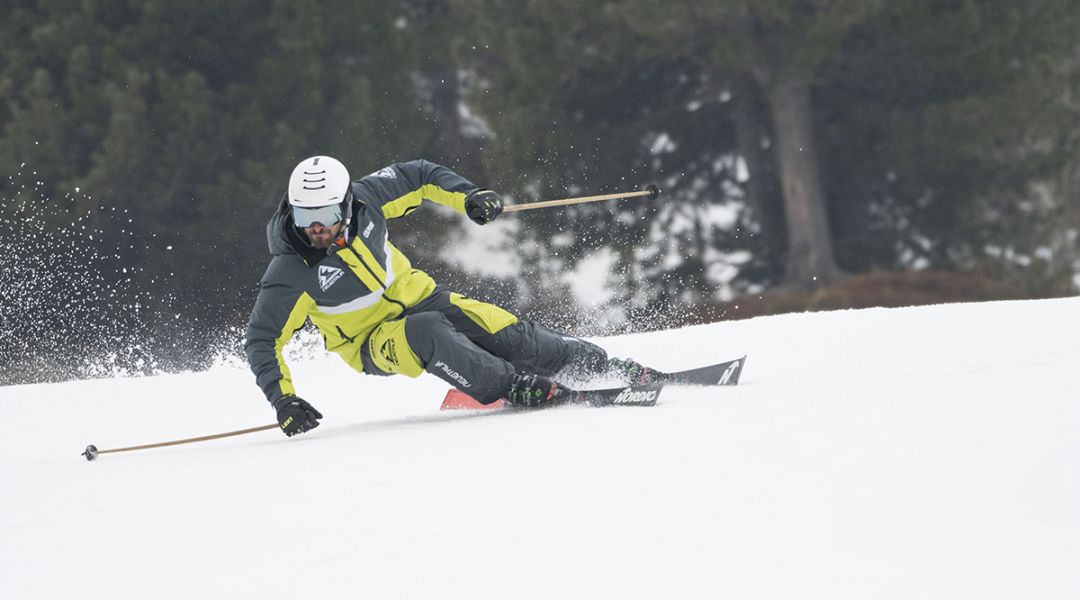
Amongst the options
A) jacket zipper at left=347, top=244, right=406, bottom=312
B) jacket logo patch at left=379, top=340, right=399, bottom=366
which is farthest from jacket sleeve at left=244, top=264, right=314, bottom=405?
jacket logo patch at left=379, top=340, right=399, bottom=366

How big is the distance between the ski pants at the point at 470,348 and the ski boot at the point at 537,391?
0.18 ft

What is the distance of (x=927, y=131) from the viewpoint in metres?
13.9

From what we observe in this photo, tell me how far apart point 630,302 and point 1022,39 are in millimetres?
4954

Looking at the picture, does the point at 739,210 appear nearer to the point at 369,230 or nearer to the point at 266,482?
the point at 369,230

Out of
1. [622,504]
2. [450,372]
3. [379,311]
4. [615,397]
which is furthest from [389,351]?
[622,504]

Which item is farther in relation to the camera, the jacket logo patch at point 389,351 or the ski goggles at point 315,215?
the jacket logo patch at point 389,351

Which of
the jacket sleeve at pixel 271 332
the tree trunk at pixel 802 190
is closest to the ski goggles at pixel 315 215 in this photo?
the jacket sleeve at pixel 271 332

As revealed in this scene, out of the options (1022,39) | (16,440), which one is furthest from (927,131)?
(16,440)

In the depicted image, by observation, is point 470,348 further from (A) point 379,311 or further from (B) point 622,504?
(B) point 622,504

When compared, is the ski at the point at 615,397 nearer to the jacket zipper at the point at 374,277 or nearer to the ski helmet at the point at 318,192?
the jacket zipper at the point at 374,277

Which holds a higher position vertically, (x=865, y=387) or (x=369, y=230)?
(x=369, y=230)

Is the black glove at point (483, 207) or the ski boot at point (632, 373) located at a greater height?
the black glove at point (483, 207)

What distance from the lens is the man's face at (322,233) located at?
4.75 meters

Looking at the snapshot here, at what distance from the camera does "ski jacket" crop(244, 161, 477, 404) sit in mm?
4828
